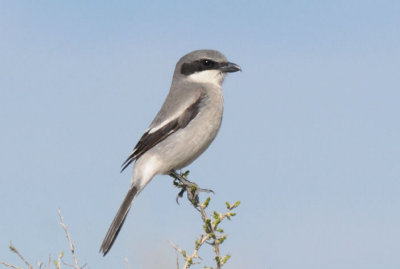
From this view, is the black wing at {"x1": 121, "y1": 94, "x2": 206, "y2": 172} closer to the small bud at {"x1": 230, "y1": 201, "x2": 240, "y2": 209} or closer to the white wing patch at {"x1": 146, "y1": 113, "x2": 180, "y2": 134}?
the white wing patch at {"x1": 146, "y1": 113, "x2": 180, "y2": 134}

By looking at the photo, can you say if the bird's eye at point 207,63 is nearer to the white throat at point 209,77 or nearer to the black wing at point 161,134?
the white throat at point 209,77

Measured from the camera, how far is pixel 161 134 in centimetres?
577

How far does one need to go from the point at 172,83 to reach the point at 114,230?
77.4 inches

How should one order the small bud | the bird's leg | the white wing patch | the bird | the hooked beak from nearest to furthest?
1. the small bud
2. the bird's leg
3. the bird
4. the white wing patch
5. the hooked beak

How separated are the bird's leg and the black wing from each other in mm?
339

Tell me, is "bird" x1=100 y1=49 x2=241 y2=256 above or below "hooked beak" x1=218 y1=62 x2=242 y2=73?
below

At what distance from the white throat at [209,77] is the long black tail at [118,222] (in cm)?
150

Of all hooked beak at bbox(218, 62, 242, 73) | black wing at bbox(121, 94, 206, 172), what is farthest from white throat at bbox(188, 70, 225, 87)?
black wing at bbox(121, 94, 206, 172)

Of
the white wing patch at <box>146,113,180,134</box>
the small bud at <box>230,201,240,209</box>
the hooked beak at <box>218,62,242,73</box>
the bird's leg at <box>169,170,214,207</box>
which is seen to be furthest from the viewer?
the hooked beak at <box>218,62,242,73</box>

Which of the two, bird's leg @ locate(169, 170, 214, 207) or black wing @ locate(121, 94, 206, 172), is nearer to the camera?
bird's leg @ locate(169, 170, 214, 207)

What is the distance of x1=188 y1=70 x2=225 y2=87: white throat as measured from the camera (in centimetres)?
647

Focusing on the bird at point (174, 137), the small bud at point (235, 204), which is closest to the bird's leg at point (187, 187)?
the bird at point (174, 137)

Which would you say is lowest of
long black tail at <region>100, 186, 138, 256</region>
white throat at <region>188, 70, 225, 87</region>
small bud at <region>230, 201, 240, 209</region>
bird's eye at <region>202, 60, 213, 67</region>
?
long black tail at <region>100, 186, 138, 256</region>

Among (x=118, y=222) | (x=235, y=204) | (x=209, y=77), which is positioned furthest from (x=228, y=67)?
(x=235, y=204)
